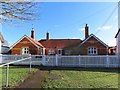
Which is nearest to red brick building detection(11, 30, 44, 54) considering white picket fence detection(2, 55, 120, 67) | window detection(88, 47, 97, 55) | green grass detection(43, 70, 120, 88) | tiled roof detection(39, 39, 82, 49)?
tiled roof detection(39, 39, 82, 49)

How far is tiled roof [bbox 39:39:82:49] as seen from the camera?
44312 mm

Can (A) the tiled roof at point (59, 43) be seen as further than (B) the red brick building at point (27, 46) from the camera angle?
Yes

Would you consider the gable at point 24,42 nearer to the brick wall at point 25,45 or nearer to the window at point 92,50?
the brick wall at point 25,45

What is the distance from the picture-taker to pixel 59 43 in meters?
45.6

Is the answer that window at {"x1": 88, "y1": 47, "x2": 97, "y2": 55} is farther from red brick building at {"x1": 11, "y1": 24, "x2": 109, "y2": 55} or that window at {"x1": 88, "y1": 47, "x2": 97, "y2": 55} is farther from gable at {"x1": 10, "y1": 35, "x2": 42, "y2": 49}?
gable at {"x1": 10, "y1": 35, "x2": 42, "y2": 49}

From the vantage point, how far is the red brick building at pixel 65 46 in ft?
129

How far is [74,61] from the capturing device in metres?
23.9

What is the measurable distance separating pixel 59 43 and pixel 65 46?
2.09m

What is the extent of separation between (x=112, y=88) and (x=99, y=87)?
53 centimetres

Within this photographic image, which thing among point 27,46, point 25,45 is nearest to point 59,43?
point 27,46

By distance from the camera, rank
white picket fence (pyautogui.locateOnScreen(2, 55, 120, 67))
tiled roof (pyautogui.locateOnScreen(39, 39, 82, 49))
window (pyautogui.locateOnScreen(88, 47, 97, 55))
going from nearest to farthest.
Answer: white picket fence (pyautogui.locateOnScreen(2, 55, 120, 67))
window (pyautogui.locateOnScreen(88, 47, 97, 55))
tiled roof (pyautogui.locateOnScreen(39, 39, 82, 49))

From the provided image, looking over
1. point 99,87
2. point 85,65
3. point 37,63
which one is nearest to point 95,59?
point 85,65

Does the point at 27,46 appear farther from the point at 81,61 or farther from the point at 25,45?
the point at 81,61

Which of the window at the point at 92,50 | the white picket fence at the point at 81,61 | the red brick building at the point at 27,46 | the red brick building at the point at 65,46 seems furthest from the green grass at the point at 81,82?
the red brick building at the point at 27,46
